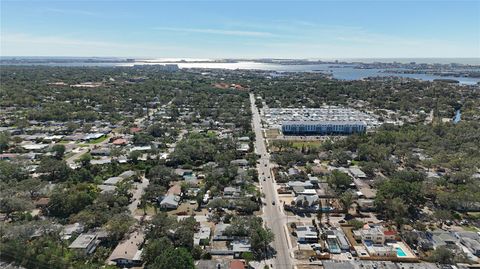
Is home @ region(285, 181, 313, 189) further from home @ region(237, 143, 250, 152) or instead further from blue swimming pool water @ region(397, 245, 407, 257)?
home @ region(237, 143, 250, 152)

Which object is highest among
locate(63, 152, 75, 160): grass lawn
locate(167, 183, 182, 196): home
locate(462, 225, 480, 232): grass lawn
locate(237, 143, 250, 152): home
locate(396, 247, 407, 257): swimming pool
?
locate(237, 143, 250, 152): home

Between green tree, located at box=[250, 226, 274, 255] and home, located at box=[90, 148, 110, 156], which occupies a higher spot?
green tree, located at box=[250, 226, 274, 255]

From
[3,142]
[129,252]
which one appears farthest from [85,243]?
[3,142]

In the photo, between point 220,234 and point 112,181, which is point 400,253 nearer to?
point 220,234

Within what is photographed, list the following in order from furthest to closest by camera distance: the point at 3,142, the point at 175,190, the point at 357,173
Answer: the point at 3,142 < the point at 357,173 < the point at 175,190

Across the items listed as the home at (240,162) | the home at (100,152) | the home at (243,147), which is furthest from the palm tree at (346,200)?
the home at (100,152)

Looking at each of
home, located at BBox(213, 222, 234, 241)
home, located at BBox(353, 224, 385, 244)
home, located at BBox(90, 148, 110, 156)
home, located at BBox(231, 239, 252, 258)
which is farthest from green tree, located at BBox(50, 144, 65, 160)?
home, located at BBox(353, 224, 385, 244)
